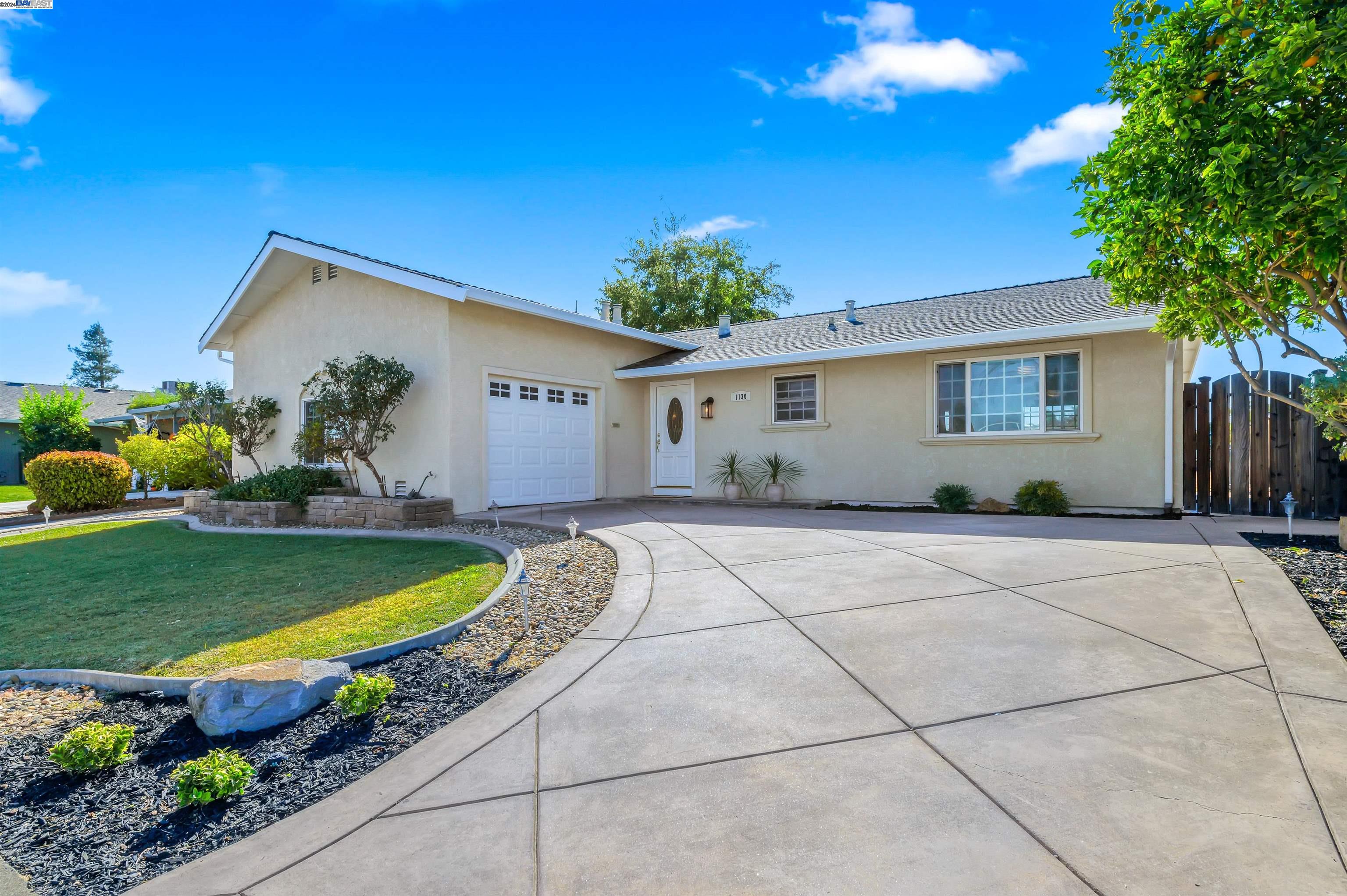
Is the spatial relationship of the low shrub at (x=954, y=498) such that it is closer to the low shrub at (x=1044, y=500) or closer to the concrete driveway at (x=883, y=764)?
the low shrub at (x=1044, y=500)

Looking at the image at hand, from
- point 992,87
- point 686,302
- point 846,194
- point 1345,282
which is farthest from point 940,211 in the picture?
point 686,302

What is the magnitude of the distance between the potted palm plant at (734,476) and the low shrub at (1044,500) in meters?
4.68

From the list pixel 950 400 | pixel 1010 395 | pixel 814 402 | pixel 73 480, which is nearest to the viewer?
pixel 1010 395

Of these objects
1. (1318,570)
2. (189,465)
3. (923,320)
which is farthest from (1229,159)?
(189,465)

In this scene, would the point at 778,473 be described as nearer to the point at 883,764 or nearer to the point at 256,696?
the point at 883,764

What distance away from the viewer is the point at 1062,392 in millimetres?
9906

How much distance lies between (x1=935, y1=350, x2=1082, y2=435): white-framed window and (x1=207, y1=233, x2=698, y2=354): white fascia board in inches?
→ 234

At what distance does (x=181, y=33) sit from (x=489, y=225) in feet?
25.7

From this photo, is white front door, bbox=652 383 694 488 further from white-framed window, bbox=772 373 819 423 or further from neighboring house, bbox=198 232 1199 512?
white-framed window, bbox=772 373 819 423

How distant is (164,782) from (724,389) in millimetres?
10915

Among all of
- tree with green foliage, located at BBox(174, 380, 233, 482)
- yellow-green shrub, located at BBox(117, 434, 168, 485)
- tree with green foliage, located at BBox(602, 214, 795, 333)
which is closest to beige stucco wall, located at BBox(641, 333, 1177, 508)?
tree with green foliage, located at BBox(174, 380, 233, 482)

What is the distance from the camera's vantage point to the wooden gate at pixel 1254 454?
8.54 metres

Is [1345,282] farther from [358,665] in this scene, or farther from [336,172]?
[336,172]

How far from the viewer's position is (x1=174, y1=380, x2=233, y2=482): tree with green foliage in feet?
41.4
